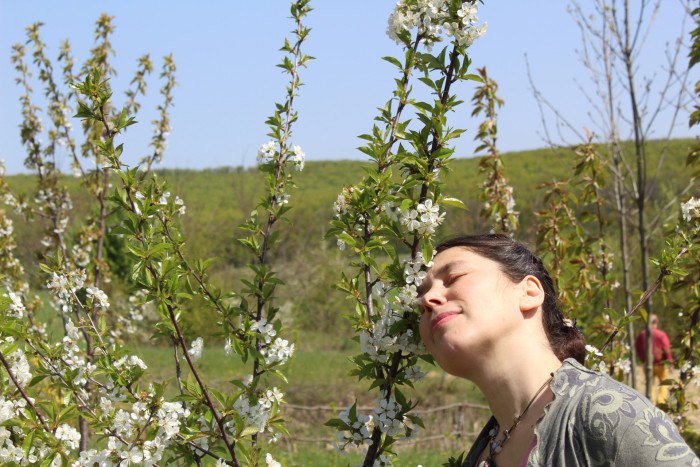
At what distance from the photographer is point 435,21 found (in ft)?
7.13

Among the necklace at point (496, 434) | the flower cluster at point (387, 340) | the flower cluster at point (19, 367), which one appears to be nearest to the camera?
the necklace at point (496, 434)

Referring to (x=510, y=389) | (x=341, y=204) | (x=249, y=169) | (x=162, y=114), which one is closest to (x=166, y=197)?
(x=341, y=204)

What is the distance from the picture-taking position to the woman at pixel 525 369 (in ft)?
4.64

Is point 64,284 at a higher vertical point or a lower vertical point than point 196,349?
higher

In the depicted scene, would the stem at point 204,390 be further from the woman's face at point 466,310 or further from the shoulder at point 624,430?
the shoulder at point 624,430

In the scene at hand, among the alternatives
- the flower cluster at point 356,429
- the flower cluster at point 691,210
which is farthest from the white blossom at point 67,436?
the flower cluster at point 691,210

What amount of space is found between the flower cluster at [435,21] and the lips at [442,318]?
76 cm

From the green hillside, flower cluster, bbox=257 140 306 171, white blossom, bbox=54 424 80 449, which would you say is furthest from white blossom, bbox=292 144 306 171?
the green hillside

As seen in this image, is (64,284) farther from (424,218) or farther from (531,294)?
(531,294)

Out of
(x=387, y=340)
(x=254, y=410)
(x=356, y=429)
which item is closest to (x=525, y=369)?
(x=387, y=340)

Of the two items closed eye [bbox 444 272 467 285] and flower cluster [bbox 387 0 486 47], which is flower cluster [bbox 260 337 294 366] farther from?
flower cluster [bbox 387 0 486 47]

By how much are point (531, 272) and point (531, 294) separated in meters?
0.07

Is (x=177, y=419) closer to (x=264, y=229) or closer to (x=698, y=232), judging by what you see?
(x=264, y=229)

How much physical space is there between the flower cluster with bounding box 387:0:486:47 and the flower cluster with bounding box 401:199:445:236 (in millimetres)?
449
